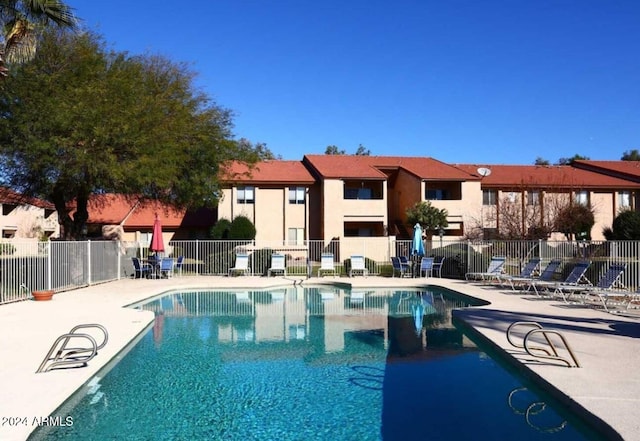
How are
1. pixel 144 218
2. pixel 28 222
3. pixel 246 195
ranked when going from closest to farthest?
1. pixel 246 195
2. pixel 144 218
3. pixel 28 222

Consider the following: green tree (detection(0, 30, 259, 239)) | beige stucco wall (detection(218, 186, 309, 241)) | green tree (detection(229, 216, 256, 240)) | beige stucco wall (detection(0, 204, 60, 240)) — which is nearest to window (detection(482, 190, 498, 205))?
beige stucco wall (detection(218, 186, 309, 241))

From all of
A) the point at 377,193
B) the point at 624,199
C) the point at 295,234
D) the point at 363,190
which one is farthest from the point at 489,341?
the point at 624,199

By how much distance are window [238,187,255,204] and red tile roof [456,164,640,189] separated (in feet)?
52.8

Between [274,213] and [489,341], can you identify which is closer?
[489,341]

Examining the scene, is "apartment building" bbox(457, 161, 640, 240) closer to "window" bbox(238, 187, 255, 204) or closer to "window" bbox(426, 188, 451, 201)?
→ "window" bbox(426, 188, 451, 201)

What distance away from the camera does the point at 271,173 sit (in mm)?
36281

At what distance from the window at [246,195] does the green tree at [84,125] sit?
10.1 m

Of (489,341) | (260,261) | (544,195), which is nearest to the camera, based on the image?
(489,341)

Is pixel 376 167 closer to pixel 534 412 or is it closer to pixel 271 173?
pixel 271 173

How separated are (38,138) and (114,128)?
2.49 m

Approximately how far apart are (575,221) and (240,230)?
20.6 meters

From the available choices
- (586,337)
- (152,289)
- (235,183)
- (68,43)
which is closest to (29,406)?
(586,337)

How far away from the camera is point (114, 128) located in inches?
749

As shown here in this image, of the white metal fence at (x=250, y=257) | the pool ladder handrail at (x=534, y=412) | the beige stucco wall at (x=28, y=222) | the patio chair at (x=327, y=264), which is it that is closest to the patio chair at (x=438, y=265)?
the white metal fence at (x=250, y=257)
